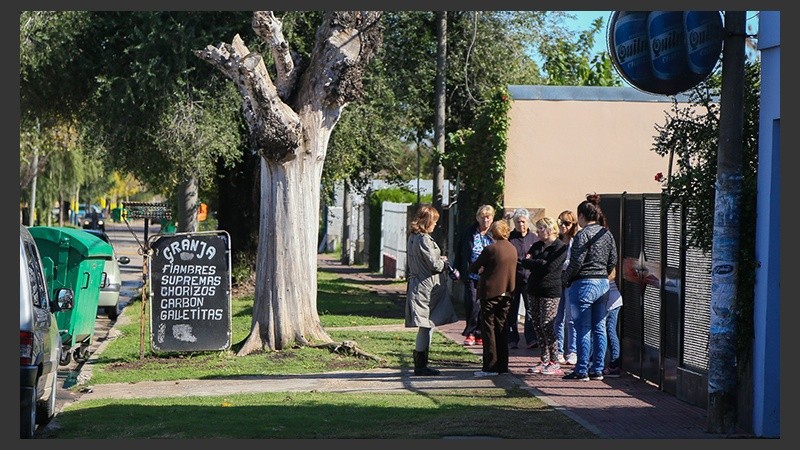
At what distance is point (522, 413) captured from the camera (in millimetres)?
10367

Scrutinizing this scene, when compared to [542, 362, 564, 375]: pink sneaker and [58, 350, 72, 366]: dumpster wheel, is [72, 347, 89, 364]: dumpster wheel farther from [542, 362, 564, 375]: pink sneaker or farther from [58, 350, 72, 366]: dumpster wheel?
[542, 362, 564, 375]: pink sneaker

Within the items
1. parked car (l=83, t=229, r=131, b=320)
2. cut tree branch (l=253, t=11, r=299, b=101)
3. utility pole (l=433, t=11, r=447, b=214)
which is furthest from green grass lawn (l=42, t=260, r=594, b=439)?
utility pole (l=433, t=11, r=447, b=214)

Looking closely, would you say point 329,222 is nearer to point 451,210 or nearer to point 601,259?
point 451,210

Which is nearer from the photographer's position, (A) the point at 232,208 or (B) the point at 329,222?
(A) the point at 232,208

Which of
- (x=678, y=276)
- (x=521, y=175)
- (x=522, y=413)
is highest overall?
(x=521, y=175)

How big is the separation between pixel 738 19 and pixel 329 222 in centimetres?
3939

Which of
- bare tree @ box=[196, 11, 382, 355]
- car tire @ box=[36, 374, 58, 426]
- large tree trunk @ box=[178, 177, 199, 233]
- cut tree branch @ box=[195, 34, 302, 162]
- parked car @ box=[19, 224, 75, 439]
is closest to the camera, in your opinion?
parked car @ box=[19, 224, 75, 439]

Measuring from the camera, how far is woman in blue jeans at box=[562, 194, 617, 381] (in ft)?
40.3

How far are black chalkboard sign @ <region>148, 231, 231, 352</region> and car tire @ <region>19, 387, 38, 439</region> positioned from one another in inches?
208

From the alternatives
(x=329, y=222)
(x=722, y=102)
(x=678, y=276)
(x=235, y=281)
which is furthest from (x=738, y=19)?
(x=329, y=222)

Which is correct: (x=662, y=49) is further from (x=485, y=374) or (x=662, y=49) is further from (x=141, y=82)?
(x=141, y=82)

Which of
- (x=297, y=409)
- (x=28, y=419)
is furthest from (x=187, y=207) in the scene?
(x=28, y=419)

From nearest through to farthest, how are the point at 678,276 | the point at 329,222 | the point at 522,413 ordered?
the point at 522,413 → the point at 678,276 → the point at 329,222

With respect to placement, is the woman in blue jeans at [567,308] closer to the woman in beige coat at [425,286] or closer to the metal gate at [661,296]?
the metal gate at [661,296]
